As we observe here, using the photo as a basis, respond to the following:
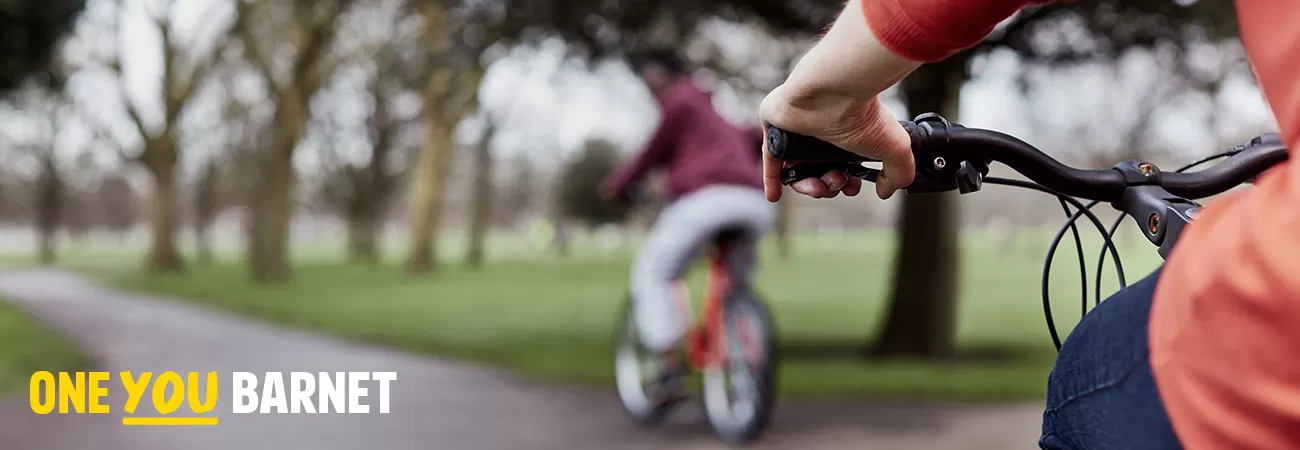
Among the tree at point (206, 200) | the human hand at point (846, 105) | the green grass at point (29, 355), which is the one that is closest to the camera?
the human hand at point (846, 105)

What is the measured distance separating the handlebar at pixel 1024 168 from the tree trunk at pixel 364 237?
34939 millimetres

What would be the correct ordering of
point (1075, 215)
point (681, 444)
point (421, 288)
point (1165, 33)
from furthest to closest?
1. point (421, 288)
2. point (1165, 33)
3. point (681, 444)
4. point (1075, 215)

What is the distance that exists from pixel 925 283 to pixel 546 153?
34.8 meters

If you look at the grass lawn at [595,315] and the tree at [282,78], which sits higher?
the tree at [282,78]

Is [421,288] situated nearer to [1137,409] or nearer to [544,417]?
[544,417]

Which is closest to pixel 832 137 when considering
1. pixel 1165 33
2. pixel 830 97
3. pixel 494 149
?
pixel 830 97

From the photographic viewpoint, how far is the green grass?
28.5 ft

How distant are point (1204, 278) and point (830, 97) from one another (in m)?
0.41

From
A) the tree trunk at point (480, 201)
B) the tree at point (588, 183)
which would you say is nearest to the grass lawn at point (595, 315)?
the tree trunk at point (480, 201)

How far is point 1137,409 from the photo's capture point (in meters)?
1.06

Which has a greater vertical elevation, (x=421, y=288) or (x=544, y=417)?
(x=421, y=288)

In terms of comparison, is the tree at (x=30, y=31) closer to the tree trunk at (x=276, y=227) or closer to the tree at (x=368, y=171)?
the tree trunk at (x=276, y=227)

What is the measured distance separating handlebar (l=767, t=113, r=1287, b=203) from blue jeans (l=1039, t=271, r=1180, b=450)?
13.0 inches

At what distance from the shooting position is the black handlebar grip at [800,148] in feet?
4.47
